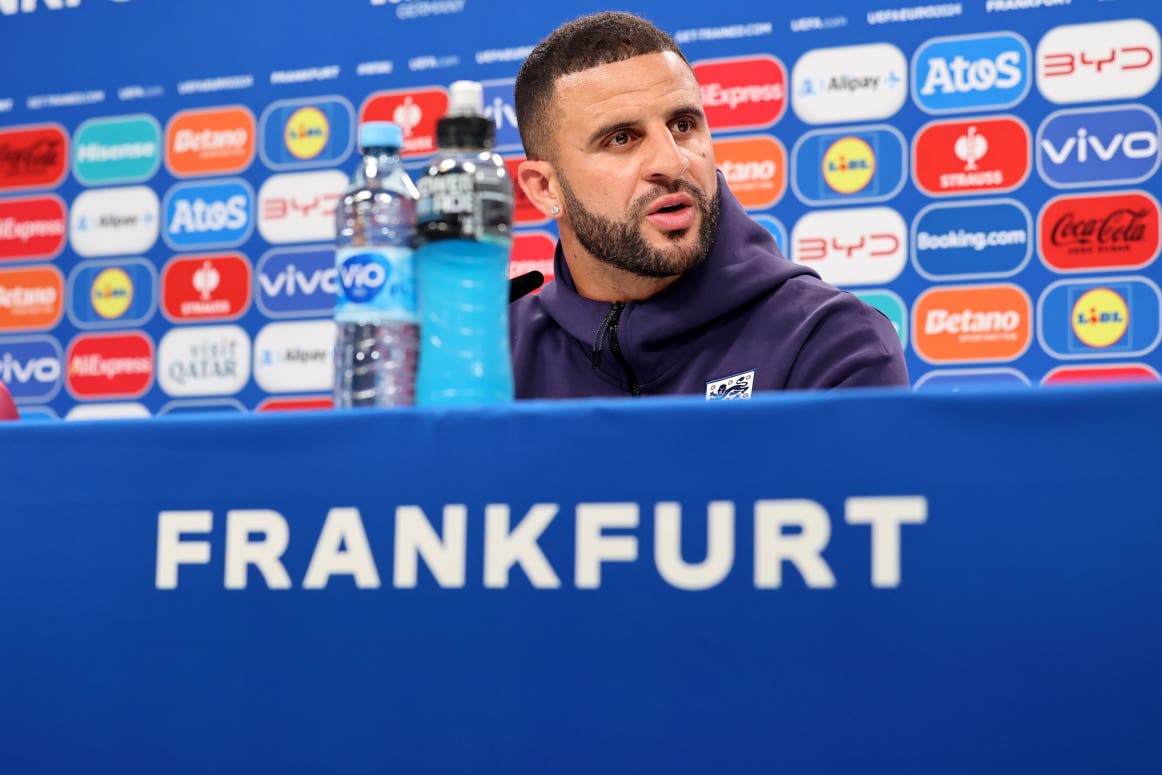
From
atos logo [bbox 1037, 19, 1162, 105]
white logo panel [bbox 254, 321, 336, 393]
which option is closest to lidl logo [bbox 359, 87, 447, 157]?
white logo panel [bbox 254, 321, 336, 393]

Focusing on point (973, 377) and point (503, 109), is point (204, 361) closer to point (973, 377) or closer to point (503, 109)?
point (503, 109)

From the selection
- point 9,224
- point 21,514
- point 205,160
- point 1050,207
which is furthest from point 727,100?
point 21,514

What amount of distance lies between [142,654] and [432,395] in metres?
0.26

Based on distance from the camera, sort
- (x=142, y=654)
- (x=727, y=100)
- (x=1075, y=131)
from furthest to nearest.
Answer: (x=727, y=100), (x=1075, y=131), (x=142, y=654)

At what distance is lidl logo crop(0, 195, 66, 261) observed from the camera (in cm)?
319

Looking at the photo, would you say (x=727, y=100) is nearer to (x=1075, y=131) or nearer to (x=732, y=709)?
(x=1075, y=131)

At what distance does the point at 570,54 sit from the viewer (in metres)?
1.76

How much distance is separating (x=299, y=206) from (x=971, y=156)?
1.45m

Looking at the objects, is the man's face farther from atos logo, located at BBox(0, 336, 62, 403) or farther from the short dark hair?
atos logo, located at BBox(0, 336, 62, 403)

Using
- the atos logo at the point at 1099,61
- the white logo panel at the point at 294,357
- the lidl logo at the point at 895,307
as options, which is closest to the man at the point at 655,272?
the lidl logo at the point at 895,307

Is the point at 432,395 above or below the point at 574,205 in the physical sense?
below

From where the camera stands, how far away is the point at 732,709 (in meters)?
0.70

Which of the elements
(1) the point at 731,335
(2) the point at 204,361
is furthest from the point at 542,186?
(2) the point at 204,361

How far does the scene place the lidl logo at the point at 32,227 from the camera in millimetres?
3188
